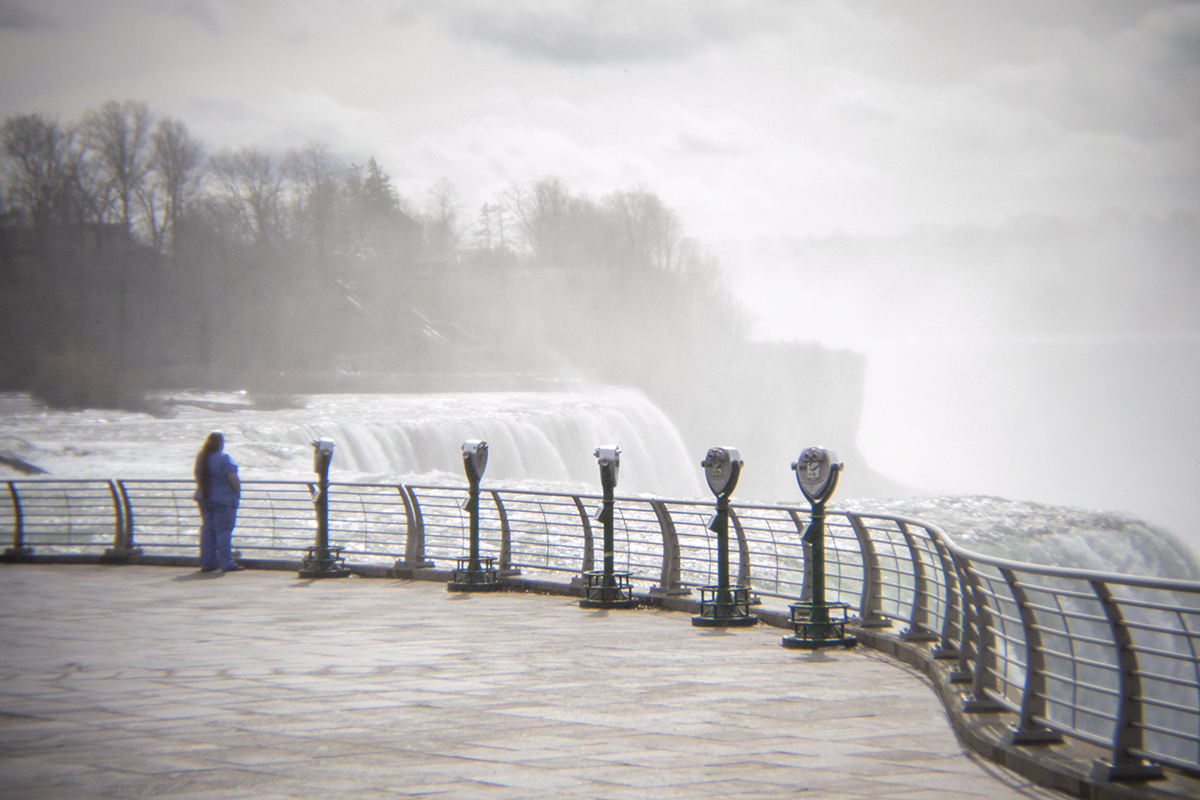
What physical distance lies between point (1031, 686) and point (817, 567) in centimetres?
345

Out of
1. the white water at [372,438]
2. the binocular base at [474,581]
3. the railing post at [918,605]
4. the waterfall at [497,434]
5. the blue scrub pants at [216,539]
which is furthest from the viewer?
the waterfall at [497,434]

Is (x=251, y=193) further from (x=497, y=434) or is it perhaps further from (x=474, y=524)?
(x=474, y=524)

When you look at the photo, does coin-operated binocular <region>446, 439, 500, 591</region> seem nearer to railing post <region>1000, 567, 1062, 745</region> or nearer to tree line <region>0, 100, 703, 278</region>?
railing post <region>1000, 567, 1062, 745</region>

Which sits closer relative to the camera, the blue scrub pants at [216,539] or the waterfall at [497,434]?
the blue scrub pants at [216,539]

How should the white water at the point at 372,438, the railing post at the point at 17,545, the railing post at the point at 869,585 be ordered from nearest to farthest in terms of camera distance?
1. the railing post at the point at 869,585
2. the railing post at the point at 17,545
3. the white water at the point at 372,438

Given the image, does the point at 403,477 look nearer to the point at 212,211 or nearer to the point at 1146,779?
the point at 1146,779

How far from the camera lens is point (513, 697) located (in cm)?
631

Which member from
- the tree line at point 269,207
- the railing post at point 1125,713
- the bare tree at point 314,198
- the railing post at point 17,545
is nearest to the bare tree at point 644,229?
the tree line at point 269,207

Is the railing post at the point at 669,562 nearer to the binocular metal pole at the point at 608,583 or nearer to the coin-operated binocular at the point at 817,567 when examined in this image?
the binocular metal pole at the point at 608,583

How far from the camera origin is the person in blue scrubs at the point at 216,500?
13250 mm

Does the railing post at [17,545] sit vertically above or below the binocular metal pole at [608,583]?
below

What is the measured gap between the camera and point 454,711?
597 centimetres

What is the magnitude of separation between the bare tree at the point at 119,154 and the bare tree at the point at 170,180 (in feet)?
2.31

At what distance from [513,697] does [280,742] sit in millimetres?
1471
